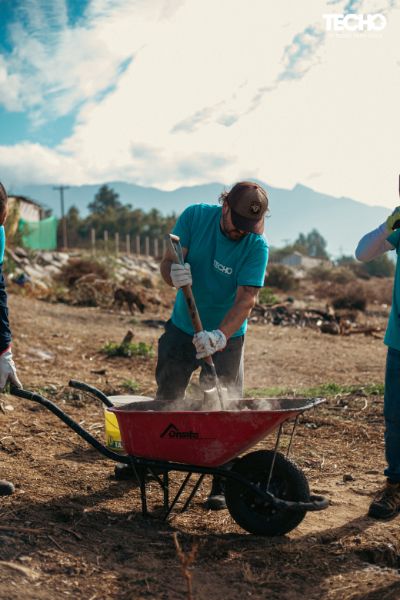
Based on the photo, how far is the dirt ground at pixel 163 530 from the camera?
2.54 metres

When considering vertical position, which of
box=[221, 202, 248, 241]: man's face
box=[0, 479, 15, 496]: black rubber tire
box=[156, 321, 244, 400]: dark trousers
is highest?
box=[221, 202, 248, 241]: man's face

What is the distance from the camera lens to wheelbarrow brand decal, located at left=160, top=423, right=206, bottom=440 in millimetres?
2948

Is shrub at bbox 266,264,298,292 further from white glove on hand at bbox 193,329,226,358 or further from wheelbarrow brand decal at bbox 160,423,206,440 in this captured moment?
wheelbarrow brand decal at bbox 160,423,206,440

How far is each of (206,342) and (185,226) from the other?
810 mm

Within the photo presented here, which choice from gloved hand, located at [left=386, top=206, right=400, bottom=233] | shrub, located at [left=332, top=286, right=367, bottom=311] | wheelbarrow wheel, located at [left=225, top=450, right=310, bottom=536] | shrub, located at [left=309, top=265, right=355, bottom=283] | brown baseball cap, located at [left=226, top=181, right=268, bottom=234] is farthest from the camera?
shrub, located at [left=309, top=265, right=355, bottom=283]

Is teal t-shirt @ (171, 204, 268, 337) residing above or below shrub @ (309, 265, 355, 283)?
above

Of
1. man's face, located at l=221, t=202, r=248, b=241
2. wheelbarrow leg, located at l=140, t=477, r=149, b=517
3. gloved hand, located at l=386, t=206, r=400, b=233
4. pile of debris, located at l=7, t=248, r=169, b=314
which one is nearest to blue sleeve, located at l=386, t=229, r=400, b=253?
gloved hand, located at l=386, t=206, r=400, b=233

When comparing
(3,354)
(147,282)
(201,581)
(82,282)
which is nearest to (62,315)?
(82,282)

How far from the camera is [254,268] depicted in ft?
11.4

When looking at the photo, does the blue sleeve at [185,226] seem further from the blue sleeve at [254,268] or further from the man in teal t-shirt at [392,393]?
the man in teal t-shirt at [392,393]

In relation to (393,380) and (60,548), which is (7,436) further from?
(393,380)

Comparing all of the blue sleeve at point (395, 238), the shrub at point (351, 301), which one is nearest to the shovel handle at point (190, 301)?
the blue sleeve at point (395, 238)

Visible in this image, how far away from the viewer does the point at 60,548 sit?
2.76 m

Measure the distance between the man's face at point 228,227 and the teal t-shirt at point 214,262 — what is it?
3cm
